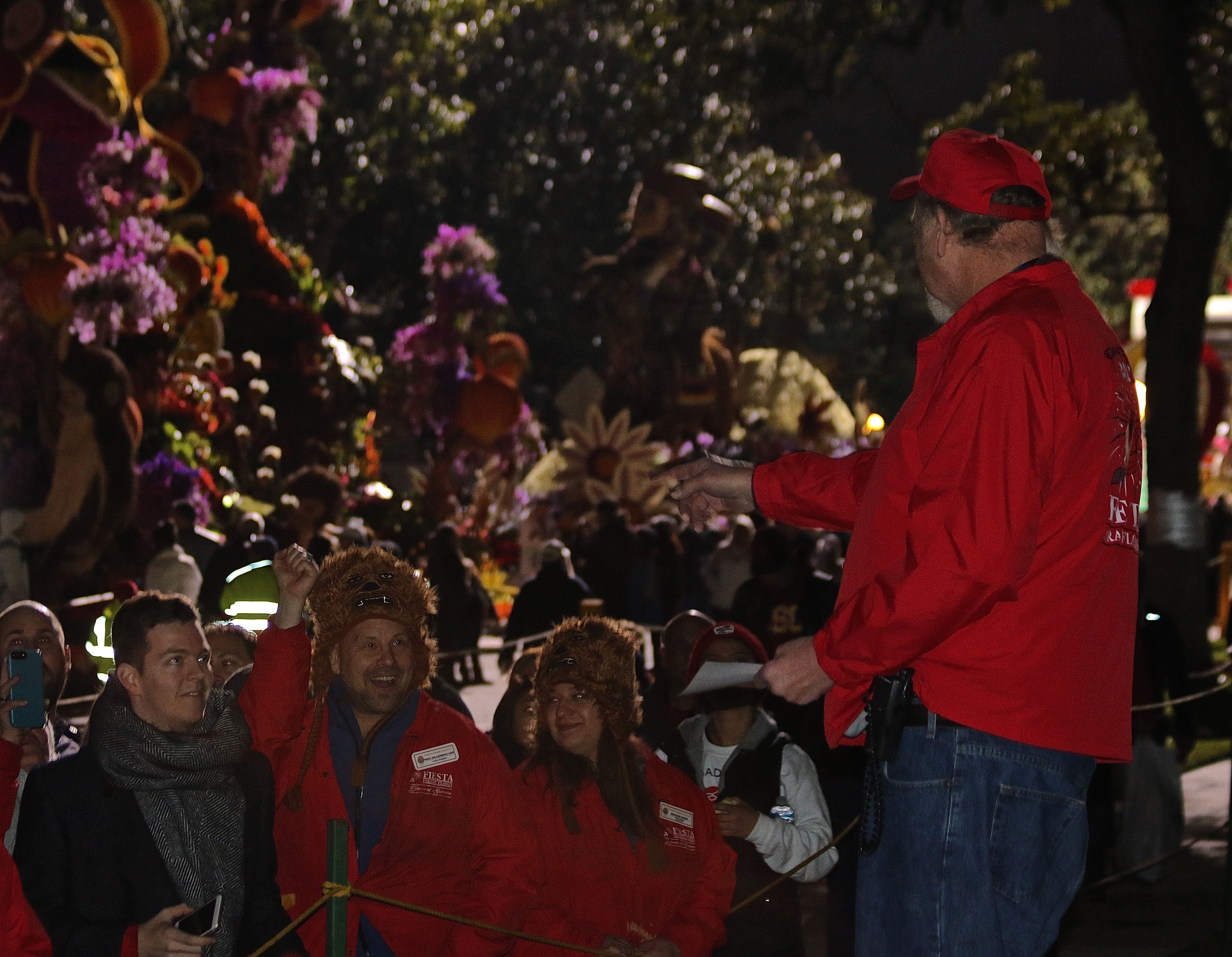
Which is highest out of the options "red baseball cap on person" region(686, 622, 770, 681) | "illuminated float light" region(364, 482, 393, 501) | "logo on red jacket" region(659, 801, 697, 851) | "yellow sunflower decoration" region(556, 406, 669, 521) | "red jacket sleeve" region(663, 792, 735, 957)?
"yellow sunflower decoration" region(556, 406, 669, 521)

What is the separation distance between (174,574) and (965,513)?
8.60 metres

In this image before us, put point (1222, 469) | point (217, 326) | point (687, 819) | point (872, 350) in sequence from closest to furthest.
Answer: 1. point (687, 819)
2. point (217, 326)
3. point (1222, 469)
4. point (872, 350)

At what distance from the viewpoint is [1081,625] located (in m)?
2.79

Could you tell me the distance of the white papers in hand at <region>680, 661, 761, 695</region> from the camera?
3.03m

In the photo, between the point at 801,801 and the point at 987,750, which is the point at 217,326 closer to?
the point at 801,801

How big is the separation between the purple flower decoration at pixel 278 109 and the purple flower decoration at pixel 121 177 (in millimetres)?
4769

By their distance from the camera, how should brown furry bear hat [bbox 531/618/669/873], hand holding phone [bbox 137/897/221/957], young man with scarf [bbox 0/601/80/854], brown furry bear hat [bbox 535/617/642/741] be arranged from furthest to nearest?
young man with scarf [bbox 0/601/80/854] < brown furry bear hat [bbox 535/617/642/741] < brown furry bear hat [bbox 531/618/669/873] < hand holding phone [bbox 137/897/221/957]

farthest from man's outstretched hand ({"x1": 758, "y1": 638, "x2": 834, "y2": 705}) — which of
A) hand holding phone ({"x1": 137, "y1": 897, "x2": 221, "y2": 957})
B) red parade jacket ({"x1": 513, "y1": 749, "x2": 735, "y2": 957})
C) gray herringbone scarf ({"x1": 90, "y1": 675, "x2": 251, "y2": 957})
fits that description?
red parade jacket ({"x1": 513, "y1": 749, "x2": 735, "y2": 957})

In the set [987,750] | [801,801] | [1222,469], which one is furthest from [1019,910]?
[1222,469]

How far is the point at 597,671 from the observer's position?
192 inches

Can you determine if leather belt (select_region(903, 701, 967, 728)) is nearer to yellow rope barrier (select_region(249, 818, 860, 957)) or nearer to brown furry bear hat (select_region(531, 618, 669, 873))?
yellow rope barrier (select_region(249, 818, 860, 957))

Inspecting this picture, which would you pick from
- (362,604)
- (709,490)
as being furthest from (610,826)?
(709,490)

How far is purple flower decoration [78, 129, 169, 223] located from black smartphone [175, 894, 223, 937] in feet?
45.3

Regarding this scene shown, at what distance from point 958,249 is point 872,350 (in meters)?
59.1
